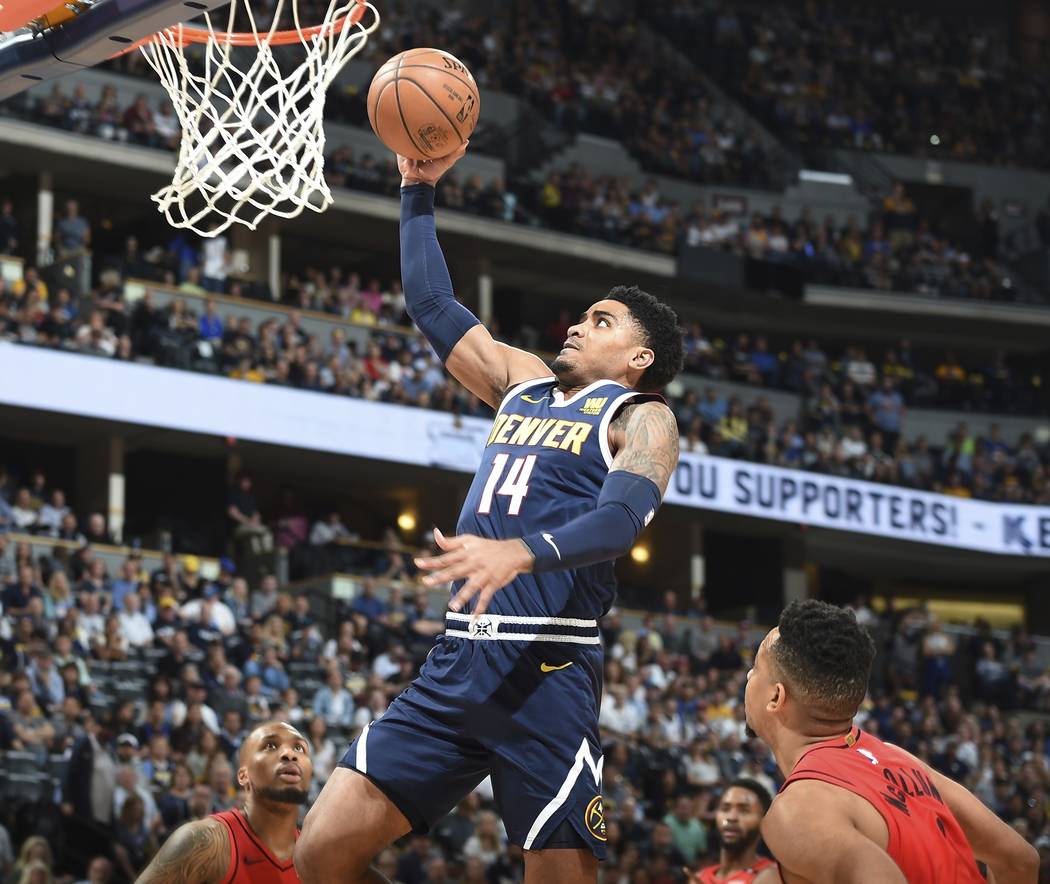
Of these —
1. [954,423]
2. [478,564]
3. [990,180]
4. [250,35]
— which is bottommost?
[478,564]

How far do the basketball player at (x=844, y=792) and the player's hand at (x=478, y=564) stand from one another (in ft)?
2.24

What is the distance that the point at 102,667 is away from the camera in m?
13.6

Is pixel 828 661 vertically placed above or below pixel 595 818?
above

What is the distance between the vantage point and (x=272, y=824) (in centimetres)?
589

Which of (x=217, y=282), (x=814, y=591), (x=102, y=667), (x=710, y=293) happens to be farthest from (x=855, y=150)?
(x=102, y=667)

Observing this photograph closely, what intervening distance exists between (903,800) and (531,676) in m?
1.19

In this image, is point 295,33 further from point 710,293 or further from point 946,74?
point 946,74

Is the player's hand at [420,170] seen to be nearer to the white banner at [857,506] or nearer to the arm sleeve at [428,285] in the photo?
the arm sleeve at [428,285]

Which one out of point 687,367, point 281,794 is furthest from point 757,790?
point 687,367

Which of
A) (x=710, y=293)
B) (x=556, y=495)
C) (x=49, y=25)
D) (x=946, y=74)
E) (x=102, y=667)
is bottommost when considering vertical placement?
(x=102, y=667)

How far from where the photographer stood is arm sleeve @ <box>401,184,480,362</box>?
17.1 feet

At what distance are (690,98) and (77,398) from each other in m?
14.9

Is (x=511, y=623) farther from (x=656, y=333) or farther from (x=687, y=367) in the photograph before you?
(x=687, y=367)

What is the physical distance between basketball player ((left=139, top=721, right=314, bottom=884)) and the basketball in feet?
6.96
